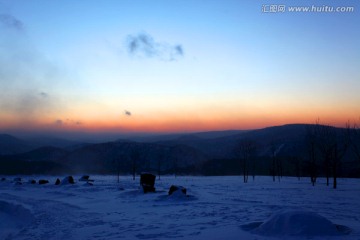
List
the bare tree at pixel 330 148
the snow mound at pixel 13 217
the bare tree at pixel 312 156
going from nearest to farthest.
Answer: the snow mound at pixel 13 217 < the bare tree at pixel 330 148 < the bare tree at pixel 312 156

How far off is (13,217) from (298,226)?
20713mm

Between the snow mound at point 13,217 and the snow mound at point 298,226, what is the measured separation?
13.6m

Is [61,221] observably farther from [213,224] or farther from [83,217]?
[213,224]

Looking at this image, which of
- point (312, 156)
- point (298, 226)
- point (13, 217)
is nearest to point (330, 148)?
point (312, 156)

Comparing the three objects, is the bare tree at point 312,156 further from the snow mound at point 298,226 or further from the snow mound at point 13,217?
A: the snow mound at point 298,226

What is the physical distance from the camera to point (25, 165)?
150m

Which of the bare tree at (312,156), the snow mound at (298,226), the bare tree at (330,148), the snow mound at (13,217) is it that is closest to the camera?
the snow mound at (298,226)

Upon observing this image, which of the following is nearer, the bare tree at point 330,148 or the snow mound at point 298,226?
the snow mound at point 298,226

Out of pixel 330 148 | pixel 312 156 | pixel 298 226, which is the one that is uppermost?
pixel 330 148

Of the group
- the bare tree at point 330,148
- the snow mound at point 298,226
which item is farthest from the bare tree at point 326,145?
the snow mound at point 298,226

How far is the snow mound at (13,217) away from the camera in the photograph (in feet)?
66.9

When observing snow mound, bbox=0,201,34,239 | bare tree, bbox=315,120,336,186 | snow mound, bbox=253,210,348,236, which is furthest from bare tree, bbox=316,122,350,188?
snow mound, bbox=0,201,34,239

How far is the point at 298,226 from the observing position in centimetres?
1280

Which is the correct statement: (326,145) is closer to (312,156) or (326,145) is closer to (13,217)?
(312,156)
